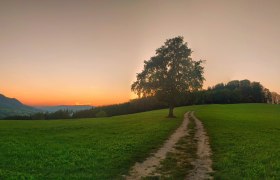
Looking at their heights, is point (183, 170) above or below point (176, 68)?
below

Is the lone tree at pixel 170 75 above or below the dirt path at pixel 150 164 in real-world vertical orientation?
above

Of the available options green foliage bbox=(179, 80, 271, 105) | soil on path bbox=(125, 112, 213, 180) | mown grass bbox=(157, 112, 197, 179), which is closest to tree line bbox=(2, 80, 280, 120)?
green foliage bbox=(179, 80, 271, 105)

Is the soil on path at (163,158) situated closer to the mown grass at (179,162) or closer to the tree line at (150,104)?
the mown grass at (179,162)

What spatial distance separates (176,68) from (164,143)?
43502 millimetres

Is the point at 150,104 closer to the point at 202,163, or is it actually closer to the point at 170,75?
the point at 170,75

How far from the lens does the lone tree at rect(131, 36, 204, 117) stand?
7388 cm

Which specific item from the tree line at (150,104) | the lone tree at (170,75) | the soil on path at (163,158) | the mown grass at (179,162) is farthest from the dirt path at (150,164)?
the tree line at (150,104)

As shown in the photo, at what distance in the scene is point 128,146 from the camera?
103ft

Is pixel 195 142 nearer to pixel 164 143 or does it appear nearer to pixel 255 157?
pixel 164 143

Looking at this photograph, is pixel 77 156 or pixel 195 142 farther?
pixel 195 142

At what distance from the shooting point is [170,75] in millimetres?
74625

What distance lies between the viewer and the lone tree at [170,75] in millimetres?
73875

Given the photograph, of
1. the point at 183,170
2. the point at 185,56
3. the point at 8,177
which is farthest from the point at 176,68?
the point at 8,177

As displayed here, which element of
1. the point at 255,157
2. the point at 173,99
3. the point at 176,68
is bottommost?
the point at 255,157
